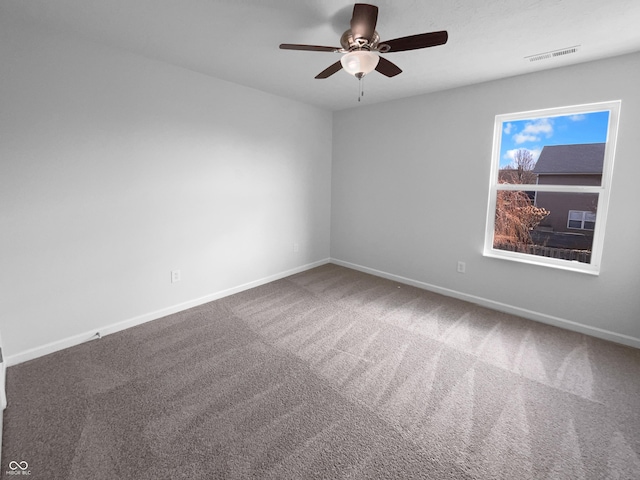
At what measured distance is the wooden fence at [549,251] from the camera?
287 cm

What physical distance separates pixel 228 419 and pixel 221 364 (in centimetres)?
58

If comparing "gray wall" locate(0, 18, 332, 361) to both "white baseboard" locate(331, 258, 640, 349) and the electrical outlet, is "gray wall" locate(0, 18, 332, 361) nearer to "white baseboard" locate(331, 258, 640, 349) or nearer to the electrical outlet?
the electrical outlet

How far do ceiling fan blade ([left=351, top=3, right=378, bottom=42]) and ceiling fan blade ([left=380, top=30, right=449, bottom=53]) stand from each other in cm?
13

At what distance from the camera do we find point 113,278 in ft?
8.81

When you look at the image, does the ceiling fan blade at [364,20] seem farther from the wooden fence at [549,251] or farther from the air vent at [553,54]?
the wooden fence at [549,251]

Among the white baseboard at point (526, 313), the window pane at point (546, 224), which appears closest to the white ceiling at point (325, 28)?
the window pane at point (546, 224)

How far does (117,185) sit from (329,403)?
8.24ft

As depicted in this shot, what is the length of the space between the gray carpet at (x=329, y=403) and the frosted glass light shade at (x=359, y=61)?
2140 millimetres

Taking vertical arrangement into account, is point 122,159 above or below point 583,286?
above

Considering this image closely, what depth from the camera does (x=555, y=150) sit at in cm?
293

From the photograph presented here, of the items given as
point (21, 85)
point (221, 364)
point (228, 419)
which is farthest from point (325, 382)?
point (21, 85)

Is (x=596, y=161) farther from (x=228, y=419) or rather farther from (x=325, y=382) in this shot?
(x=228, y=419)

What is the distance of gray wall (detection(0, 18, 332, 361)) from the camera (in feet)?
7.15

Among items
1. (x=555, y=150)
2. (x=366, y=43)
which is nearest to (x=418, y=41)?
(x=366, y=43)
